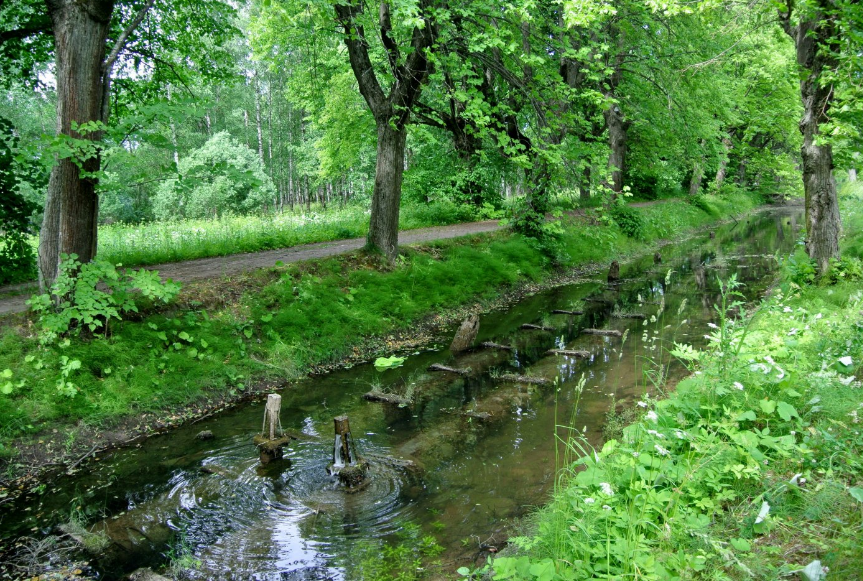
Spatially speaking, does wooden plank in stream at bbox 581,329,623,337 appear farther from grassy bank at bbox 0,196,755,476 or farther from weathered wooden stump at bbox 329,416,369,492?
weathered wooden stump at bbox 329,416,369,492

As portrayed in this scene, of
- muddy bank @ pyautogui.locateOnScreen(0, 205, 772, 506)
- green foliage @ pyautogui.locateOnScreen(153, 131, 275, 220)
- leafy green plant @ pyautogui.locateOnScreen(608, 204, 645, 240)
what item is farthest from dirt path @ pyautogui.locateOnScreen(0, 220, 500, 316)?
green foliage @ pyautogui.locateOnScreen(153, 131, 275, 220)

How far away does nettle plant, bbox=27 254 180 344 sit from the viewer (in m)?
7.57

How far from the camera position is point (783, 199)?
50188mm

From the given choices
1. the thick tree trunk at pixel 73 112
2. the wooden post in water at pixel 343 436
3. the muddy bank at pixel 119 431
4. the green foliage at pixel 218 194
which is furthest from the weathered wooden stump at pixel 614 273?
the green foliage at pixel 218 194

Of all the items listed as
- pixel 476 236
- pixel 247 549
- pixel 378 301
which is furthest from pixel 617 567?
pixel 476 236

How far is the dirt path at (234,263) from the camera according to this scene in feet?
30.7

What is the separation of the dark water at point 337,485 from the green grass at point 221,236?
197 inches

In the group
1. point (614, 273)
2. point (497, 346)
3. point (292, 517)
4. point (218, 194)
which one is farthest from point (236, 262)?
point (218, 194)

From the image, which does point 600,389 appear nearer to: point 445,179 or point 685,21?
point 445,179

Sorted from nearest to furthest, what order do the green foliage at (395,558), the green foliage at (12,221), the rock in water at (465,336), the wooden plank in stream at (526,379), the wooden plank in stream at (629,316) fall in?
the green foliage at (395,558), the wooden plank in stream at (526,379), the green foliage at (12,221), the rock in water at (465,336), the wooden plank in stream at (629,316)

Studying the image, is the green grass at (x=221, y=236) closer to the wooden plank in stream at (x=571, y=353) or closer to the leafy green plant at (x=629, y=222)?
the wooden plank in stream at (x=571, y=353)

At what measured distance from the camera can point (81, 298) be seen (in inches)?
301

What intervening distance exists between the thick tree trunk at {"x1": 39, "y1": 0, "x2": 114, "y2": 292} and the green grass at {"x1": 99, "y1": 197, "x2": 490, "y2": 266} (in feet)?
9.68

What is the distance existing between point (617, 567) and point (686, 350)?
9.33 feet
